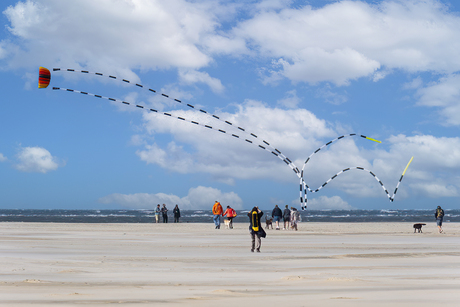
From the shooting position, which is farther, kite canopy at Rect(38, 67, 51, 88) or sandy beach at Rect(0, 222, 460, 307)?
kite canopy at Rect(38, 67, 51, 88)

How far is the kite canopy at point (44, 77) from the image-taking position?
24059mm

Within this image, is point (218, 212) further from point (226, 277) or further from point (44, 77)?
point (226, 277)

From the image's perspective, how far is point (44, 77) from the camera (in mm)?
24250

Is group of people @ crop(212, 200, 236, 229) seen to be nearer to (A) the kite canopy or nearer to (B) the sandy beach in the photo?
(A) the kite canopy

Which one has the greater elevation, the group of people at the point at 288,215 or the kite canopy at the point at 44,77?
the kite canopy at the point at 44,77

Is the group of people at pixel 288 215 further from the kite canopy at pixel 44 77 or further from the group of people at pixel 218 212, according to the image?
the kite canopy at pixel 44 77

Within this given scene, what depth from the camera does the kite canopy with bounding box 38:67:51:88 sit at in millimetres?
24059

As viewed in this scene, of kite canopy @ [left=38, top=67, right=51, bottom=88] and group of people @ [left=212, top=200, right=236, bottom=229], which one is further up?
kite canopy @ [left=38, top=67, right=51, bottom=88]

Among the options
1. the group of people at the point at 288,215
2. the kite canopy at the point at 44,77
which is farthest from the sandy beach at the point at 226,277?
the group of people at the point at 288,215

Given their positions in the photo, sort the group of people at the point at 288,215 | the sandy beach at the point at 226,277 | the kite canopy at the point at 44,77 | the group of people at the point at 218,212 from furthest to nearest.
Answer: the group of people at the point at 218,212 → the group of people at the point at 288,215 → the kite canopy at the point at 44,77 → the sandy beach at the point at 226,277

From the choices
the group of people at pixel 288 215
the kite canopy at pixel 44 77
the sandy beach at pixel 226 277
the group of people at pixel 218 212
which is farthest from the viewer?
the group of people at pixel 218 212

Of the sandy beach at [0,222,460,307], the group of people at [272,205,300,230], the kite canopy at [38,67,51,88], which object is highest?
the kite canopy at [38,67,51,88]

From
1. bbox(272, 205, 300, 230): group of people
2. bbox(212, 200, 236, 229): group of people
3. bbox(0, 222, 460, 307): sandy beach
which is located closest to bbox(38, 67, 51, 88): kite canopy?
bbox(0, 222, 460, 307): sandy beach

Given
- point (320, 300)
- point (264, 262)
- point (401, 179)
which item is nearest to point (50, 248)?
point (264, 262)
